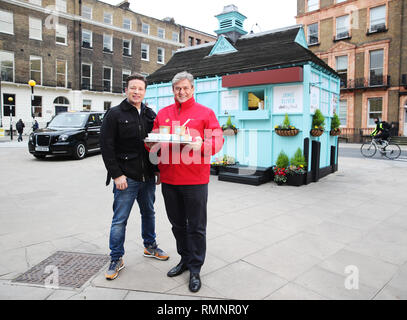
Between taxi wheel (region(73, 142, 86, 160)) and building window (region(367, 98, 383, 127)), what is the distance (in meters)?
23.4

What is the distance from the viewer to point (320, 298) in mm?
2754

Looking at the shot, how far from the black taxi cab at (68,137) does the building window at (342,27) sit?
23.7 metres

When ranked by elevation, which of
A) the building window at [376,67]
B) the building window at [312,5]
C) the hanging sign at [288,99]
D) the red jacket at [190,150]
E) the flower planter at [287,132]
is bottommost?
the red jacket at [190,150]

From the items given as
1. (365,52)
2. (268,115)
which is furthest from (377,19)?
(268,115)

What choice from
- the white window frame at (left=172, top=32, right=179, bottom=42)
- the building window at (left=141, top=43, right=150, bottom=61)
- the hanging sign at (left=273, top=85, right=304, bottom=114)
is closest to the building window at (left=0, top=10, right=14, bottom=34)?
the building window at (left=141, top=43, right=150, bottom=61)

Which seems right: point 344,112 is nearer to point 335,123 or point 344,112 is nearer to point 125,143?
point 335,123

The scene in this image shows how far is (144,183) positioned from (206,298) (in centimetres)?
134

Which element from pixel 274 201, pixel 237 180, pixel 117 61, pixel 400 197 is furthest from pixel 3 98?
pixel 400 197

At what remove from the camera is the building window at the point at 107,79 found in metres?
34.4

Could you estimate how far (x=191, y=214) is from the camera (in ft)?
9.93

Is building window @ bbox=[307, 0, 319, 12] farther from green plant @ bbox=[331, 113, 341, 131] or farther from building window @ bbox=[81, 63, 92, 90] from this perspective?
green plant @ bbox=[331, 113, 341, 131]

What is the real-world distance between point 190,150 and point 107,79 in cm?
3465

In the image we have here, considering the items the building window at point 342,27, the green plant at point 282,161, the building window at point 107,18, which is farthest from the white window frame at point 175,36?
the green plant at point 282,161

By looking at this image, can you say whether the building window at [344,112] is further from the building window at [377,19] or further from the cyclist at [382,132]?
the cyclist at [382,132]
